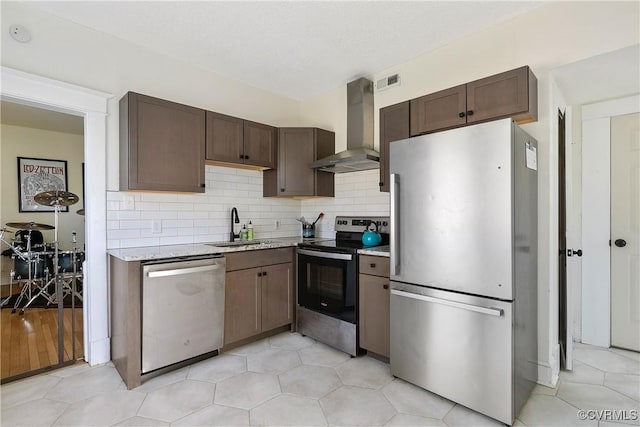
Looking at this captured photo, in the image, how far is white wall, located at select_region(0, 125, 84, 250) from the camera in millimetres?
4969

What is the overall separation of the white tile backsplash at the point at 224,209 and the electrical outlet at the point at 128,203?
0.01 meters

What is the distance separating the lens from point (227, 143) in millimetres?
3094

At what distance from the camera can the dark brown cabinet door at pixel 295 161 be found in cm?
353

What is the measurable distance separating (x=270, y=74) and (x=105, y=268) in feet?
7.82

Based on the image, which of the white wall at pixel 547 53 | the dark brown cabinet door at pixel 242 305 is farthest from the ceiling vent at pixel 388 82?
the dark brown cabinet door at pixel 242 305

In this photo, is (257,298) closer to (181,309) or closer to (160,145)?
(181,309)

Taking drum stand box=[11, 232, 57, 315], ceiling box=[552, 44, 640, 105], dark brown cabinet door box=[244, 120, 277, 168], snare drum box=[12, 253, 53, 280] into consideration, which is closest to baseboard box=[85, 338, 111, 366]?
dark brown cabinet door box=[244, 120, 277, 168]

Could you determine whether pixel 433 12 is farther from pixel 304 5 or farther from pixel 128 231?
pixel 128 231

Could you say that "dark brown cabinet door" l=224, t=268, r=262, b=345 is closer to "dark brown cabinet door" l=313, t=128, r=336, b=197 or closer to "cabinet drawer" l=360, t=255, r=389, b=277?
"cabinet drawer" l=360, t=255, r=389, b=277

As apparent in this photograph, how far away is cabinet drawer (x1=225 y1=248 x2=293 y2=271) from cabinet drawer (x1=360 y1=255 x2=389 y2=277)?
82 cm

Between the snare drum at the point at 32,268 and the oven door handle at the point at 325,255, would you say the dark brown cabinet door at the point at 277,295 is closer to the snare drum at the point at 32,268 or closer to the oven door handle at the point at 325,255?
the oven door handle at the point at 325,255

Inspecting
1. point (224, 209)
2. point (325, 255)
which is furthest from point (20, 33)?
point (325, 255)

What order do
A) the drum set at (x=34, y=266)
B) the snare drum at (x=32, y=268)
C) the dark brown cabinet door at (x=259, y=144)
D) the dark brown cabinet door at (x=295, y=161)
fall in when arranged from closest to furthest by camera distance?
the dark brown cabinet door at (x=259, y=144), the dark brown cabinet door at (x=295, y=161), the drum set at (x=34, y=266), the snare drum at (x=32, y=268)

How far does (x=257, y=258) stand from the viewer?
288 centimetres
